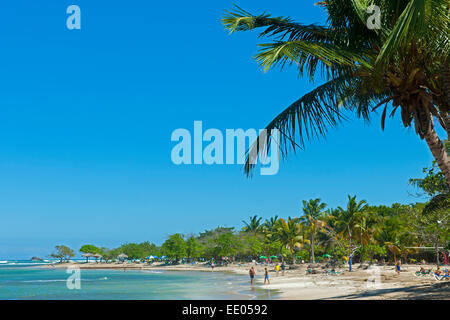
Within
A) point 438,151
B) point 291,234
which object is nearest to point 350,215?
point 291,234

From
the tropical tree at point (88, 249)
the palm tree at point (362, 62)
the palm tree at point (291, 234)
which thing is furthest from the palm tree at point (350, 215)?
the tropical tree at point (88, 249)

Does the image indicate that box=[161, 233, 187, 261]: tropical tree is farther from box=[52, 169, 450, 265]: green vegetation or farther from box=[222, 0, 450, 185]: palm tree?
box=[222, 0, 450, 185]: palm tree

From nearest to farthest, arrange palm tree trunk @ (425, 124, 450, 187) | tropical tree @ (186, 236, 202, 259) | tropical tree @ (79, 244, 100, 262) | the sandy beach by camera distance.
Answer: palm tree trunk @ (425, 124, 450, 187), the sandy beach, tropical tree @ (186, 236, 202, 259), tropical tree @ (79, 244, 100, 262)

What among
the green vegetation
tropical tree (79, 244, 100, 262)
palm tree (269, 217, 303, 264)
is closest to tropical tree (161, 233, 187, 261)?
the green vegetation

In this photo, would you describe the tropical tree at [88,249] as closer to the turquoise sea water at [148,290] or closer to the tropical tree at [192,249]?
the tropical tree at [192,249]

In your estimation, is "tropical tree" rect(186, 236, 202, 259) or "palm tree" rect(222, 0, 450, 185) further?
"tropical tree" rect(186, 236, 202, 259)

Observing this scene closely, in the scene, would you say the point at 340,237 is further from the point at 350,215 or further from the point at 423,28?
the point at 423,28

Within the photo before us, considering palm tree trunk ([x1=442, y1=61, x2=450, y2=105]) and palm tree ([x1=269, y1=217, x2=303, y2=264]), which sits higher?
Answer: palm tree trunk ([x1=442, y1=61, x2=450, y2=105])

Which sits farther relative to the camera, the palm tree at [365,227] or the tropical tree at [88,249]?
the tropical tree at [88,249]

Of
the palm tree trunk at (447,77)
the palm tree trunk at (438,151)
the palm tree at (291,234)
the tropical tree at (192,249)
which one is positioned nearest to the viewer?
the palm tree trunk at (447,77)

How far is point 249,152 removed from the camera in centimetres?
595
